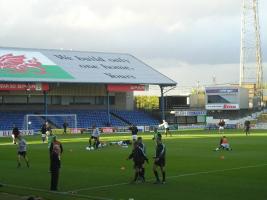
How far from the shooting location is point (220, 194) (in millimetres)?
18859

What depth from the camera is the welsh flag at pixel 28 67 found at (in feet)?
237

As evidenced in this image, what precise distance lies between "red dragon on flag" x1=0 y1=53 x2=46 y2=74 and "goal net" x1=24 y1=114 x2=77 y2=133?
20.8 feet

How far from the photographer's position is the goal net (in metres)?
72.0

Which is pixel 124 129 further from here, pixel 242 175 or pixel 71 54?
pixel 242 175

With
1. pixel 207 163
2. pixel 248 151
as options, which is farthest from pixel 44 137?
pixel 207 163

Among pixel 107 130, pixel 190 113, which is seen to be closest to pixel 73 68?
pixel 107 130

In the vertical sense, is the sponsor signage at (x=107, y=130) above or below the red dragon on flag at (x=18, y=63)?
below

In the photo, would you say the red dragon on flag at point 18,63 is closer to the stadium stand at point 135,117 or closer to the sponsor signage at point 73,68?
the sponsor signage at point 73,68

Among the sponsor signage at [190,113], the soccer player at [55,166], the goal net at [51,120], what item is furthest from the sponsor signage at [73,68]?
the soccer player at [55,166]

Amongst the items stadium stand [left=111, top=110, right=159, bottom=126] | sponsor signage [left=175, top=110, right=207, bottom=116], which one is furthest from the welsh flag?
sponsor signage [left=175, top=110, right=207, bottom=116]

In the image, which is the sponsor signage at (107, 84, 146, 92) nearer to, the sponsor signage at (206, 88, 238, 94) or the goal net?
the goal net

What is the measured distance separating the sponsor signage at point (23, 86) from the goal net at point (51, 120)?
3511 mm

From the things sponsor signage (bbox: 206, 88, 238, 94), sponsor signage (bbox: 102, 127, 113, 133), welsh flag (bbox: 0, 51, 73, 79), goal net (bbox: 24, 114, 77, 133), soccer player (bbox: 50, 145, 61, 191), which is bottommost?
soccer player (bbox: 50, 145, 61, 191)

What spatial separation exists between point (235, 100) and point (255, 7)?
20933 millimetres
